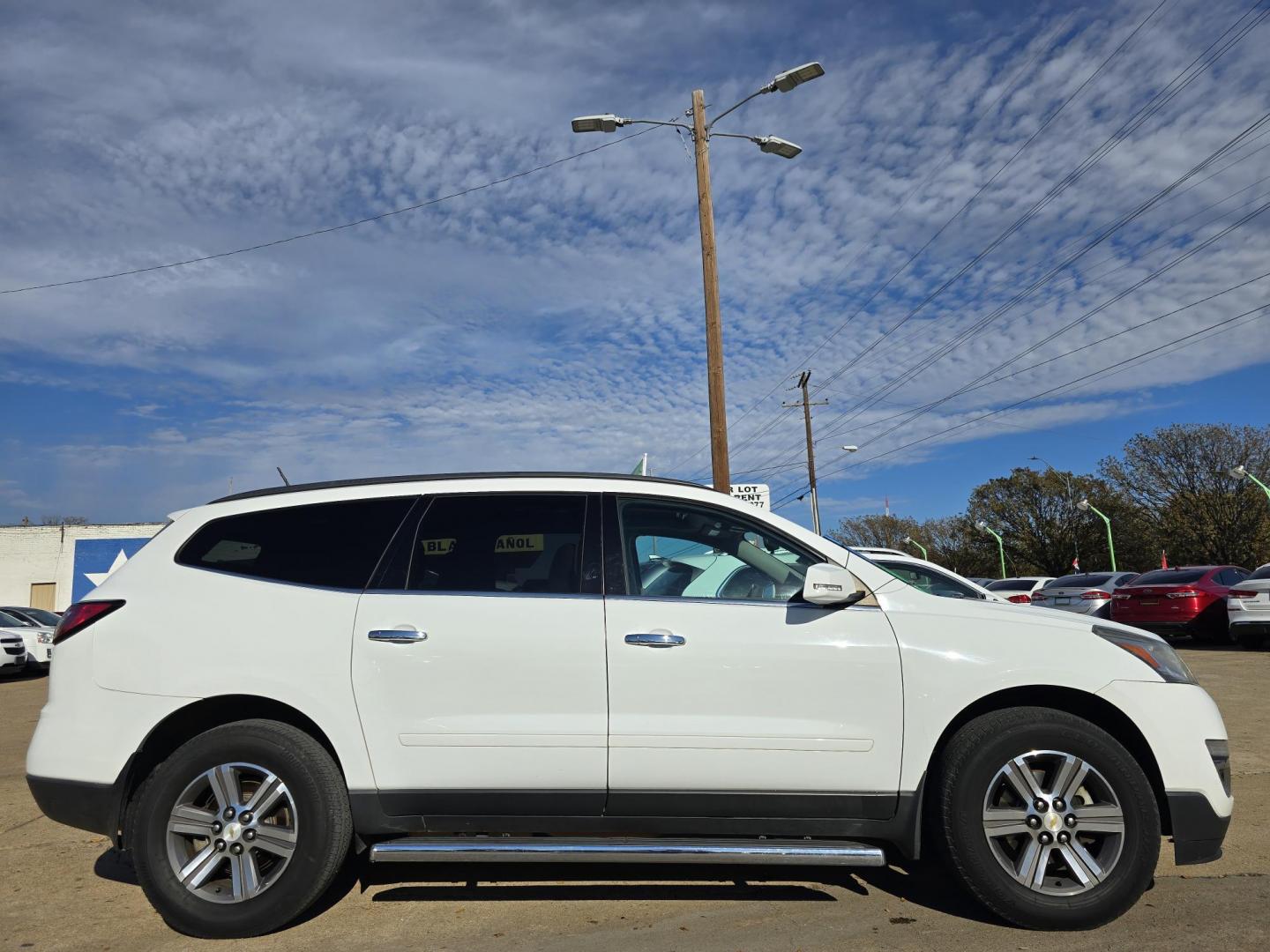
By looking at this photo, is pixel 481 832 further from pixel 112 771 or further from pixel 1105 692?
pixel 1105 692

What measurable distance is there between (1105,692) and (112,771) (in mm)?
3975

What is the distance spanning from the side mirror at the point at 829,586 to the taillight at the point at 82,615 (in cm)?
285

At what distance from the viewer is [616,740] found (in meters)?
3.52

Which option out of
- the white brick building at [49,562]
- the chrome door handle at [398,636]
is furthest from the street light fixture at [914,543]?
the chrome door handle at [398,636]

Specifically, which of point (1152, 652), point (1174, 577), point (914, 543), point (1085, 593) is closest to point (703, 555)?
point (1152, 652)

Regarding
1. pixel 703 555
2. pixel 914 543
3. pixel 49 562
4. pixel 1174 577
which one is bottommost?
pixel 703 555

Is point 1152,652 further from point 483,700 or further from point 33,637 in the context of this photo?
point 33,637

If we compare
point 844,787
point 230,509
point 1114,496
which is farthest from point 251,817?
point 1114,496

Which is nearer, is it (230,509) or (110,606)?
(110,606)

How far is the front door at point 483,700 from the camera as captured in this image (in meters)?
3.53

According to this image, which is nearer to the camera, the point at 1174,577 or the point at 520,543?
the point at 520,543

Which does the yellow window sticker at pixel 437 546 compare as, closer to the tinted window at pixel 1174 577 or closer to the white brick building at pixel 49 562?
the tinted window at pixel 1174 577

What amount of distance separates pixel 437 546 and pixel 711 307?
892 cm

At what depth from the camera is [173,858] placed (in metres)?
3.54
